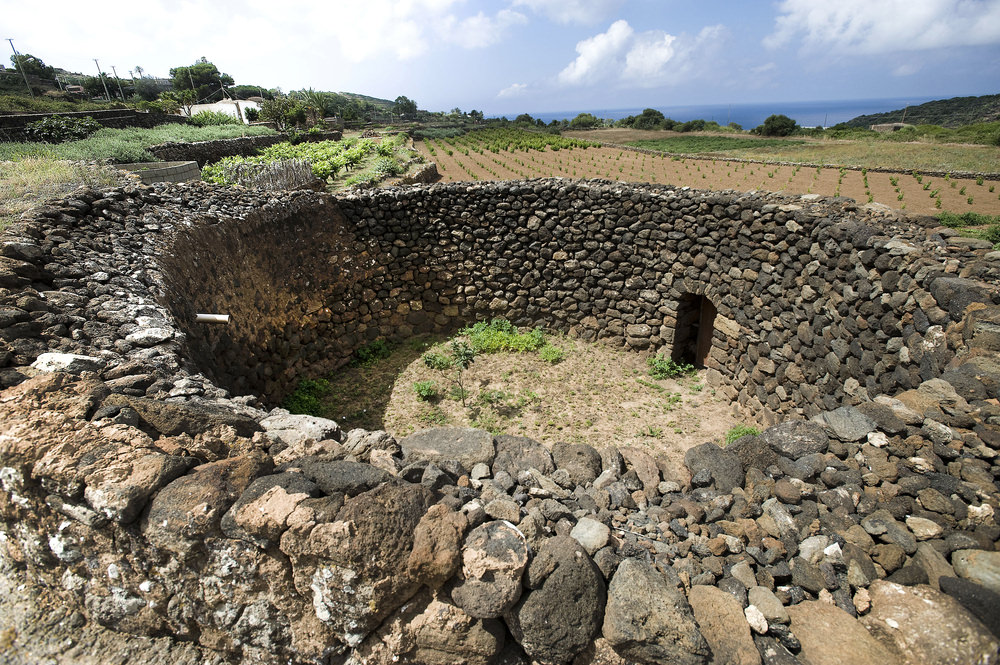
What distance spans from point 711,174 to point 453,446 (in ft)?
64.5

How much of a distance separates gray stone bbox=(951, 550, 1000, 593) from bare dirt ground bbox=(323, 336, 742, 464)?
14.3ft

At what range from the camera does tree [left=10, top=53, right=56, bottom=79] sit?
61.4 metres

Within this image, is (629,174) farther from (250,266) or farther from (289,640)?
(289,640)

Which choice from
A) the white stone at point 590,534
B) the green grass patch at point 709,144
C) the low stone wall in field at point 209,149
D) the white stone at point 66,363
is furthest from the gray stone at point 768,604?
the green grass patch at point 709,144

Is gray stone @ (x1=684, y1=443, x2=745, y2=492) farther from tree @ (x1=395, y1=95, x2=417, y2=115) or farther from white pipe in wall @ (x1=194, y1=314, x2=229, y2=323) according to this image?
tree @ (x1=395, y1=95, x2=417, y2=115)

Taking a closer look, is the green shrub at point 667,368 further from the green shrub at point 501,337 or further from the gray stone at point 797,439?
the gray stone at point 797,439

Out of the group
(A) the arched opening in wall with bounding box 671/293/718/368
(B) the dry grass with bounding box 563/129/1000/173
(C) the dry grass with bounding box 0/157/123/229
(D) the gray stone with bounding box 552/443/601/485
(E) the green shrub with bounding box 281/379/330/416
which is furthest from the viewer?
(B) the dry grass with bounding box 563/129/1000/173

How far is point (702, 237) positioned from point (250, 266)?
809 centimetres

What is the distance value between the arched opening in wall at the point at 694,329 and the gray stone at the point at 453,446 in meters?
6.58

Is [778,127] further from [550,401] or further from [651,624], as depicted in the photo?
[651,624]

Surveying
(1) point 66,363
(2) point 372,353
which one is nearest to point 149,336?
(1) point 66,363

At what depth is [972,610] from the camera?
2.54 meters

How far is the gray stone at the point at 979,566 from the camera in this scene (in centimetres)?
277

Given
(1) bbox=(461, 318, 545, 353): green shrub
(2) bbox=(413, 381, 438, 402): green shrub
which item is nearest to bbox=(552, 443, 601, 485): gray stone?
(2) bbox=(413, 381, 438, 402): green shrub
